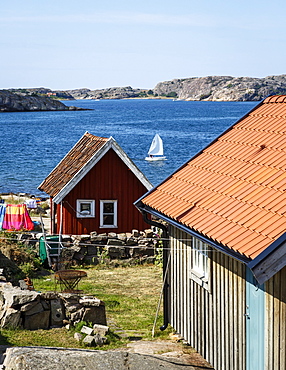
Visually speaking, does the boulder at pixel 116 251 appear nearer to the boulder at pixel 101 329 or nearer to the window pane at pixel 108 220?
the window pane at pixel 108 220

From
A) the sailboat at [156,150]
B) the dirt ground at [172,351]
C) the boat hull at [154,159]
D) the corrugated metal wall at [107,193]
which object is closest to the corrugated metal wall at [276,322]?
the dirt ground at [172,351]

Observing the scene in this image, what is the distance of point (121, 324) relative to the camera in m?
15.5

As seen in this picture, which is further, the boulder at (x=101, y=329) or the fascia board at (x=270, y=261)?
the boulder at (x=101, y=329)

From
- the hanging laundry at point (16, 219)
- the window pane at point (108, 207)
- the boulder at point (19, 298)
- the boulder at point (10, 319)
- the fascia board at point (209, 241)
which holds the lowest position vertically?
the boulder at point (10, 319)

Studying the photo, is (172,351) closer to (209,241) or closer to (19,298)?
(209,241)

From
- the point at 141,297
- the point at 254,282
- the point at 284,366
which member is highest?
the point at 254,282

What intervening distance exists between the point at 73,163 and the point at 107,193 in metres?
2.18

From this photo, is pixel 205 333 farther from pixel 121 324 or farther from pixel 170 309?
pixel 121 324

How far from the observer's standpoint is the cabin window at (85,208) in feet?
84.0

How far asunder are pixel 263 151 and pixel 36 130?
139 meters

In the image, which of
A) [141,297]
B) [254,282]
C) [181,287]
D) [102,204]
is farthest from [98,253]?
[254,282]

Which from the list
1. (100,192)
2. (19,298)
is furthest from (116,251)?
(19,298)

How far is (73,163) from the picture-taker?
88.0ft

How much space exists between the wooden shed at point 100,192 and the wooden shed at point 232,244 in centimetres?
1103
